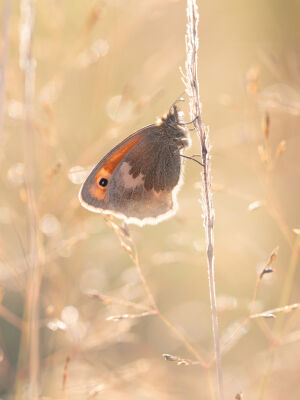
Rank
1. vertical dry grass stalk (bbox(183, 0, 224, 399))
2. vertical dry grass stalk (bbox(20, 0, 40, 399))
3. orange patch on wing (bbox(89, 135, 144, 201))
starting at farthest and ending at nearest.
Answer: orange patch on wing (bbox(89, 135, 144, 201)), vertical dry grass stalk (bbox(20, 0, 40, 399)), vertical dry grass stalk (bbox(183, 0, 224, 399))

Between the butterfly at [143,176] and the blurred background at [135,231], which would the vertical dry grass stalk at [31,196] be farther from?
the butterfly at [143,176]

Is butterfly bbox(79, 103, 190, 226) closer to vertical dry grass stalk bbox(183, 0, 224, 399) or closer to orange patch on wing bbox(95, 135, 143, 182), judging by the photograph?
orange patch on wing bbox(95, 135, 143, 182)

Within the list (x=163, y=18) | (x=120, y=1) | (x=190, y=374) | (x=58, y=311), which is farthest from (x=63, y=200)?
(x=163, y=18)

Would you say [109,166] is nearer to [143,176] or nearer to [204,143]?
[143,176]

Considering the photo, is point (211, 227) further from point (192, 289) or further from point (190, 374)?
point (192, 289)

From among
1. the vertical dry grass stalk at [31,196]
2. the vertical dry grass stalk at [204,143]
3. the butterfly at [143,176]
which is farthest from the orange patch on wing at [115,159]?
the vertical dry grass stalk at [204,143]

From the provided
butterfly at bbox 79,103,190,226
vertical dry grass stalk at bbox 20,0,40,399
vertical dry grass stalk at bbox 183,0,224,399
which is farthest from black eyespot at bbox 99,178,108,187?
vertical dry grass stalk at bbox 183,0,224,399
